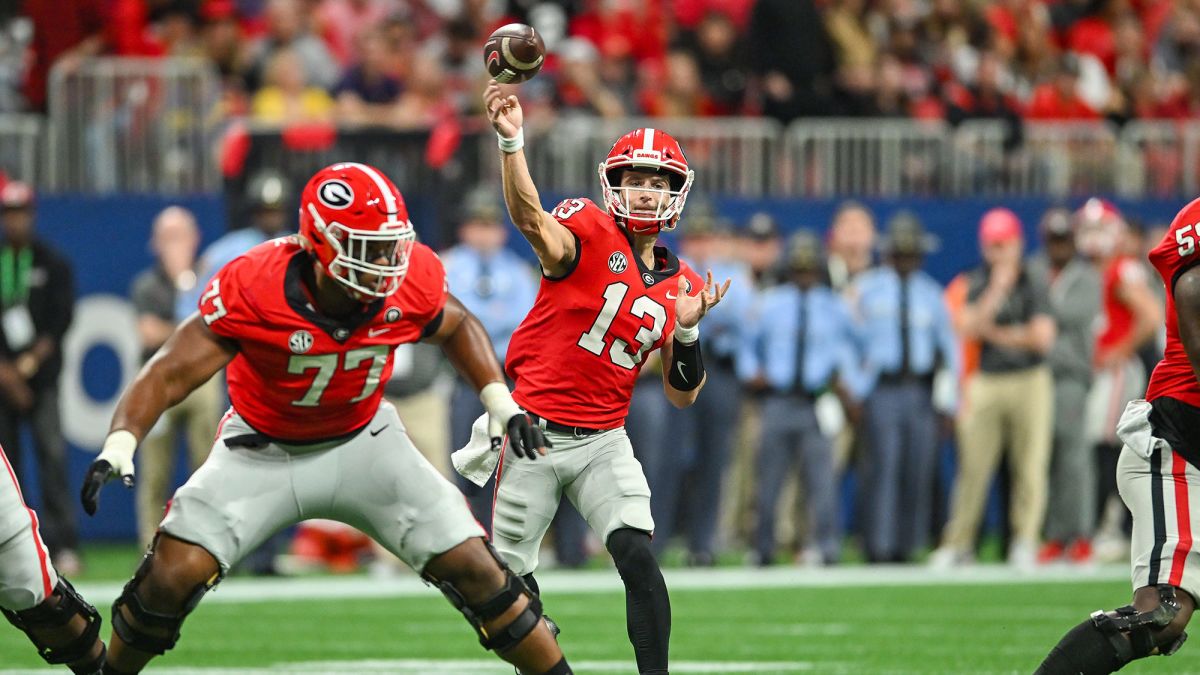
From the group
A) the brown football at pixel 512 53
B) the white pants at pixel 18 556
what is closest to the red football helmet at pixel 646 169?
the brown football at pixel 512 53

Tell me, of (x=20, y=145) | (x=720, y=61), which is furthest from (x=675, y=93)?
(x=20, y=145)

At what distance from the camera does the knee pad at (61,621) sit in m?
5.93

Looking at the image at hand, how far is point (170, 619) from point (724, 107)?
963 cm

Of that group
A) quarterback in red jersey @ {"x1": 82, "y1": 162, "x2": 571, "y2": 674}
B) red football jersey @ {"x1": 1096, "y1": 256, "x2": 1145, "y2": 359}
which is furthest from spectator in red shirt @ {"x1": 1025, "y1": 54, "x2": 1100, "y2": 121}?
quarterback in red jersey @ {"x1": 82, "y1": 162, "x2": 571, "y2": 674}

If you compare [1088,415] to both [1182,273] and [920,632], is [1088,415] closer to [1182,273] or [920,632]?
[920,632]

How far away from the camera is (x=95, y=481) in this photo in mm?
5324

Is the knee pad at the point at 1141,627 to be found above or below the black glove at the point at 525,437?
below

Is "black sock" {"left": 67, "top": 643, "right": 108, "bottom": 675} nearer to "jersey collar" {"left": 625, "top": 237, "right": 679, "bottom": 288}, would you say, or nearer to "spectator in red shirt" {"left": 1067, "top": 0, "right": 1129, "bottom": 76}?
"jersey collar" {"left": 625, "top": 237, "right": 679, "bottom": 288}

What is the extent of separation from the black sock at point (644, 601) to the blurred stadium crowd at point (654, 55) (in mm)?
7337

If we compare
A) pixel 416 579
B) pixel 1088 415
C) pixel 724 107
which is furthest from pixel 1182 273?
pixel 724 107

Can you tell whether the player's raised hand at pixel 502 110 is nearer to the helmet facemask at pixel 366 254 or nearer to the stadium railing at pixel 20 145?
the helmet facemask at pixel 366 254

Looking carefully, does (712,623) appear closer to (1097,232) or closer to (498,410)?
(498,410)

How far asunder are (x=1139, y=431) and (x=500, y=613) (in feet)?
6.71

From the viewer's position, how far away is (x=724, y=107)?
14.5 m
